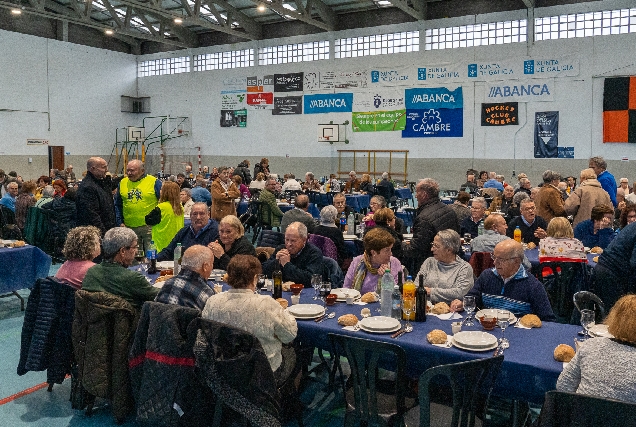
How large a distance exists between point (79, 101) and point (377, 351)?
21575 mm

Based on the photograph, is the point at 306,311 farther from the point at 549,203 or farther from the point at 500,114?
the point at 500,114

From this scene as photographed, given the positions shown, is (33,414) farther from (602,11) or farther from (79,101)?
(79,101)

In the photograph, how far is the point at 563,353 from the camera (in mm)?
2678

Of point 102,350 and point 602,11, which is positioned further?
point 602,11

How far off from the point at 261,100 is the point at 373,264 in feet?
55.4

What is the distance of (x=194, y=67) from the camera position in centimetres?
2191

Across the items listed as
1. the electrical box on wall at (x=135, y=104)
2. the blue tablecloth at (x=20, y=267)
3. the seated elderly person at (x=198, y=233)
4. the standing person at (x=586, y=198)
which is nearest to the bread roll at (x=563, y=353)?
the seated elderly person at (x=198, y=233)

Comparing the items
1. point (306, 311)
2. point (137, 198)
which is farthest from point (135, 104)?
point (306, 311)

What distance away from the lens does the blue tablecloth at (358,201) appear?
12.3m

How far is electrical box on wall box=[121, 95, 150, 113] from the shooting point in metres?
23.0

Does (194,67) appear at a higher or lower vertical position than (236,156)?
higher

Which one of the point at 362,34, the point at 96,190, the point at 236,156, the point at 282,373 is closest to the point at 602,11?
the point at 362,34

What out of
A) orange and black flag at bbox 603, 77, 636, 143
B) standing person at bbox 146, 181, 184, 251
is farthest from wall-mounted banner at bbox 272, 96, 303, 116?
standing person at bbox 146, 181, 184, 251

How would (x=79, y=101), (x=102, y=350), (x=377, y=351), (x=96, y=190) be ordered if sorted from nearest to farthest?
(x=377, y=351), (x=102, y=350), (x=96, y=190), (x=79, y=101)
